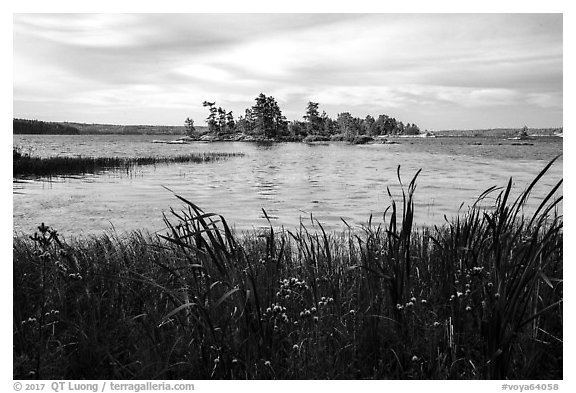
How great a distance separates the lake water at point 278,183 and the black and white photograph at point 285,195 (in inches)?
1.0

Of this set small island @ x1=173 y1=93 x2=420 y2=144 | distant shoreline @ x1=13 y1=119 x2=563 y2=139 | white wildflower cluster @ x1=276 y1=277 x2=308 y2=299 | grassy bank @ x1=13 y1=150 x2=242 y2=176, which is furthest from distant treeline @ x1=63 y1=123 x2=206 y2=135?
white wildflower cluster @ x1=276 y1=277 x2=308 y2=299

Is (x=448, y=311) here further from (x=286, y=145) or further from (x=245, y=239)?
(x=286, y=145)

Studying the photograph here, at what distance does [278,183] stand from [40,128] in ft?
8.04

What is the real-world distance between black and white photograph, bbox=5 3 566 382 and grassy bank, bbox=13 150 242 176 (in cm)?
3

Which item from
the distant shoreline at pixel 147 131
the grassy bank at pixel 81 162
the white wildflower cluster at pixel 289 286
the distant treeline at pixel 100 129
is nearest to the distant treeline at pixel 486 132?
the distant shoreline at pixel 147 131

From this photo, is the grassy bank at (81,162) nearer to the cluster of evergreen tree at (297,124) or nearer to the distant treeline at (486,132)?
the cluster of evergreen tree at (297,124)

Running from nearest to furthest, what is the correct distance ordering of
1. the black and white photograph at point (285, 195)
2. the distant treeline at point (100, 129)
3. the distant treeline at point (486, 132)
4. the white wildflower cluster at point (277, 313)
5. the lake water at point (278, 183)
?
the white wildflower cluster at point (277, 313) < the black and white photograph at point (285, 195) < the lake water at point (278, 183) < the distant treeline at point (486, 132) < the distant treeline at point (100, 129)

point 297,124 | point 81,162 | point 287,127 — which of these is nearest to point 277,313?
point 297,124

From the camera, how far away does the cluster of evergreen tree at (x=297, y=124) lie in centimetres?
502

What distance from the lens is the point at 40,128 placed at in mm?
4859

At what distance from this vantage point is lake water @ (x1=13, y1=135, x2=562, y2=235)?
15.5ft

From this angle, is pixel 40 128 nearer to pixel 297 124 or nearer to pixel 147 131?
pixel 147 131
